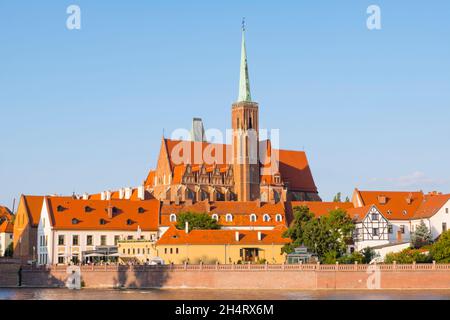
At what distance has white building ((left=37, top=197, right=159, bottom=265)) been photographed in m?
111

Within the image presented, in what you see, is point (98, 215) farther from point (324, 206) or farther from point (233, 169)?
point (233, 169)

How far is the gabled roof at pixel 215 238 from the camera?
10194cm

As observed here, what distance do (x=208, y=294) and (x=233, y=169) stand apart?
218 feet

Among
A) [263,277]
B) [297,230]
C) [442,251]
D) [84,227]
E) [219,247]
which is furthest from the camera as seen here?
[84,227]

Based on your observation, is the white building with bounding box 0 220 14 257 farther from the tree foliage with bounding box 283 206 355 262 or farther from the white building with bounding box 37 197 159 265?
the tree foliage with bounding box 283 206 355 262

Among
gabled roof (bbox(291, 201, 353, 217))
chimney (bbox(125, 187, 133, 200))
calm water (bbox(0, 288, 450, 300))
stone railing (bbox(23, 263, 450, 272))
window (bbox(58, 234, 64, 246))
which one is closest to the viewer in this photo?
calm water (bbox(0, 288, 450, 300))

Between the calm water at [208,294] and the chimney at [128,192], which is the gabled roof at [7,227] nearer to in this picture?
the chimney at [128,192]

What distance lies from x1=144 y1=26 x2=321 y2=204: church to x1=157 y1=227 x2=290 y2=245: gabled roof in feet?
108

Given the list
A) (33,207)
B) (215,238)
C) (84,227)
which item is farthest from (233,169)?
(215,238)

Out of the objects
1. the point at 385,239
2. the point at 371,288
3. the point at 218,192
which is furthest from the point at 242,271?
the point at 218,192

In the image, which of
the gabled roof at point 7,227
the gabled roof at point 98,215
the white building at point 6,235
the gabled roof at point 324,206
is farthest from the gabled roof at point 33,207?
the gabled roof at point 324,206

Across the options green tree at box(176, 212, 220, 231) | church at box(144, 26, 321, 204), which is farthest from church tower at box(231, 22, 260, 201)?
green tree at box(176, 212, 220, 231)

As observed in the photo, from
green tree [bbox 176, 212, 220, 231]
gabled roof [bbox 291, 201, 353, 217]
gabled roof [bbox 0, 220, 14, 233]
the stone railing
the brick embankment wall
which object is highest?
gabled roof [bbox 291, 201, 353, 217]

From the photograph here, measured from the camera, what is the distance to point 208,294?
265ft
